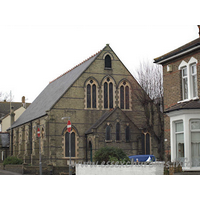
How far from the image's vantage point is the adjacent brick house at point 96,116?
40781 mm

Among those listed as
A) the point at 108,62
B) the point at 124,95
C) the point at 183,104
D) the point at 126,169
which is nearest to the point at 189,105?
the point at 183,104

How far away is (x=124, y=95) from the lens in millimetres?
44812

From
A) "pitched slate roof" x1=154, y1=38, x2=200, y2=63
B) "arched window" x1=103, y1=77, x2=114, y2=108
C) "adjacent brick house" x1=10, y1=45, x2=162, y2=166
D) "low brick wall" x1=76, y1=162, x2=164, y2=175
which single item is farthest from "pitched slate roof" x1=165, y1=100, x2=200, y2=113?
"arched window" x1=103, y1=77, x2=114, y2=108

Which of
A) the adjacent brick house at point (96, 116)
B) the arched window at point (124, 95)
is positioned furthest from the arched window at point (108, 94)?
the arched window at point (124, 95)

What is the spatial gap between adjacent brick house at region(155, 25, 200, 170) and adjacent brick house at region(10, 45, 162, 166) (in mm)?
15779

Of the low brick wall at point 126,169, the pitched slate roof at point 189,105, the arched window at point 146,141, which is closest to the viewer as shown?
the low brick wall at point 126,169

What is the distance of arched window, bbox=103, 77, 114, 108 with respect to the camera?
145 ft

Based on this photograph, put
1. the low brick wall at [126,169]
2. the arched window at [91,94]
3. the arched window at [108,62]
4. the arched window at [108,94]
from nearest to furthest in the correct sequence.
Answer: the low brick wall at [126,169], the arched window at [91,94], the arched window at [108,94], the arched window at [108,62]

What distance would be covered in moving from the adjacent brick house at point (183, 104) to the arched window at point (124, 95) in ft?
63.6

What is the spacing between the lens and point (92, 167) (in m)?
22.3

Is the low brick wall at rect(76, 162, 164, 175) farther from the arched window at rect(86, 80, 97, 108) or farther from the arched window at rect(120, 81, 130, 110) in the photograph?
the arched window at rect(120, 81, 130, 110)

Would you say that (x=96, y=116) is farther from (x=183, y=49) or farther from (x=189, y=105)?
(x=189, y=105)

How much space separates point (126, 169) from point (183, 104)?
527cm

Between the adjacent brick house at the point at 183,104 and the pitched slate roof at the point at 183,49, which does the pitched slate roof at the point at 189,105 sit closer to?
the adjacent brick house at the point at 183,104
